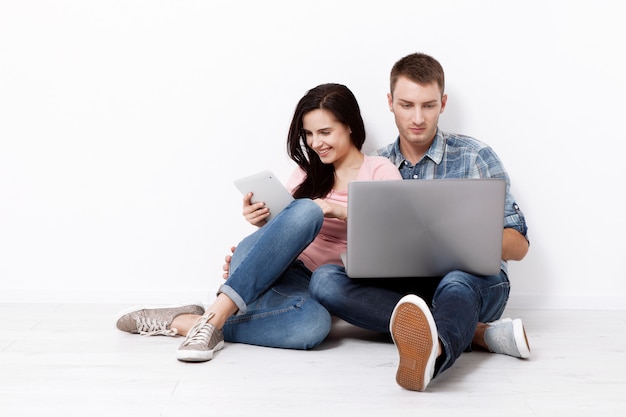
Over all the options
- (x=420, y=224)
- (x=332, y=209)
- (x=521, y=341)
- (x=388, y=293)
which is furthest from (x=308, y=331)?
(x=521, y=341)

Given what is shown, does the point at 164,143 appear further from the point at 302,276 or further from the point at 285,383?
the point at 285,383

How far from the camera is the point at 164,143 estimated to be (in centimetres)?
269

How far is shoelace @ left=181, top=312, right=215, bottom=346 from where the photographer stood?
194cm

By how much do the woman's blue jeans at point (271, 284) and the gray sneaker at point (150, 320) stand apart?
188mm

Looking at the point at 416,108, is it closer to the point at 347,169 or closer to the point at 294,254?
the point at 347,169

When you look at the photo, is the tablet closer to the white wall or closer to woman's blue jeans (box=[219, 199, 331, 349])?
woman's blue jeans (box=[219, 199, 331, 349])

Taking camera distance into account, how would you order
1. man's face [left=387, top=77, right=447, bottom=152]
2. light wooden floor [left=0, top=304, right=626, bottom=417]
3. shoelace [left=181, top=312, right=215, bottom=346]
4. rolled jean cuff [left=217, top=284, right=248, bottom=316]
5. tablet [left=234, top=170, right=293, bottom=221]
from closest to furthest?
1. light wooden floor [left=0, top=304, right=626, bottom=417]
2. shoelace [left=181, top=312, right=215, bottom=346]
3. rolled jean cuff [left=217, top=284, right=248, bottom=316]
4. tablet [left=234, top=170, right=293, bottom=221]
5. man's face [left=387, top=77, right=447, bottom=152]

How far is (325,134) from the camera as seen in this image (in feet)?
7.81

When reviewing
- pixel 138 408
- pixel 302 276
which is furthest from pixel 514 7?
pixel 138 408

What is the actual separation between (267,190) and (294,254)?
22 centimetres

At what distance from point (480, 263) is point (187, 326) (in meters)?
0.88

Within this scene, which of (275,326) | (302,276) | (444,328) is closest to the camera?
(444,328)

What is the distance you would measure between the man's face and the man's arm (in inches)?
16.1

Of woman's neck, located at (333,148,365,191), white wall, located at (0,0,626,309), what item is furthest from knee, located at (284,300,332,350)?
white wall, located at (0,0,626,309)
